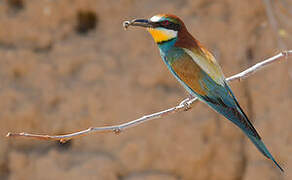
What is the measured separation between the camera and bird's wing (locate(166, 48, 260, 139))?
2.47 metres

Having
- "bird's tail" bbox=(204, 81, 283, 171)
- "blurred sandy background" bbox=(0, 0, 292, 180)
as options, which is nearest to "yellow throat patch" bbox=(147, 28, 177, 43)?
"bird's tail" bbox=(204, 81, 283, 171)

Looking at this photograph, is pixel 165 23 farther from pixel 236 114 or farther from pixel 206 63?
pixel 236 114

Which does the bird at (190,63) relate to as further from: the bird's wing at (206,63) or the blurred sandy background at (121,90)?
the blurred sandy background at (121,90)

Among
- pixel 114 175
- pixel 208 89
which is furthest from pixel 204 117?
pixel 208 89

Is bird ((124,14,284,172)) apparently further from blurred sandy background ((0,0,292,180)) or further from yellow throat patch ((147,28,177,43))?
blurred sandy background ((0,0,292,180))

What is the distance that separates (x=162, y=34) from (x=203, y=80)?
0.27 meters

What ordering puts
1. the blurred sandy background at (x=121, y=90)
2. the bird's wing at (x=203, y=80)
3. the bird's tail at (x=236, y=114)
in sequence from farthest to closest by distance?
the blurred sandy background at (x=121, y=90) < the bird's wing at (x=203, y=80) < the bird's tail at (x=236, y=114)

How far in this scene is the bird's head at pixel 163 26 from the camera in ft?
8.21

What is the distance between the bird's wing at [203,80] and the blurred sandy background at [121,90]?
80cm

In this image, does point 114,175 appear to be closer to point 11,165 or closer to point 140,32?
point 11,165

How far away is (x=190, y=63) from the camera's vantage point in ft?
8.43

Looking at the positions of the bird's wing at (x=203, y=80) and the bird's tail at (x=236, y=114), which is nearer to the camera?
the bird's tail at (x=236, y=114)

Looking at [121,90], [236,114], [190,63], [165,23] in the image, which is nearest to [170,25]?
[165,23]

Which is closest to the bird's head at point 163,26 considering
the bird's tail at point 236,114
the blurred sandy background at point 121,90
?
the bird's tail at point 236,114
